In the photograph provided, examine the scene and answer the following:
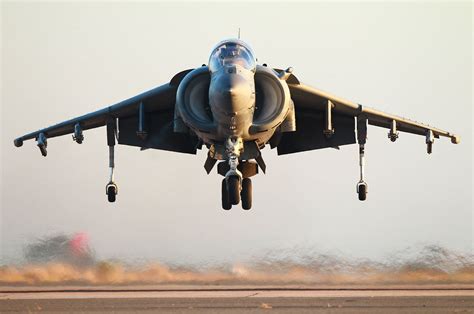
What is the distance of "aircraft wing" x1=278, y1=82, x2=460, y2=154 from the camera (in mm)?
29547

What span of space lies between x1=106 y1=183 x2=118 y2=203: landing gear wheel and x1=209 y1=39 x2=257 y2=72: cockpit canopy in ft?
17.5

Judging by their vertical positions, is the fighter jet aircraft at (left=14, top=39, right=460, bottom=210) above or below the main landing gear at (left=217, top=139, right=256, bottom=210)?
above

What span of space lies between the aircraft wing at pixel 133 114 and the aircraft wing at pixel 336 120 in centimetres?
281

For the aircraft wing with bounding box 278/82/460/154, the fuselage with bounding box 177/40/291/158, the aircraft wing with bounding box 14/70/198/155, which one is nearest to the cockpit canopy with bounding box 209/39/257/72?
the fuselage with bounding box 177/40/291/158

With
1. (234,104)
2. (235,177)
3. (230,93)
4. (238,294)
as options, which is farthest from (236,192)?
(238,294)

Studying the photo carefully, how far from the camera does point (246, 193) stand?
2844cm

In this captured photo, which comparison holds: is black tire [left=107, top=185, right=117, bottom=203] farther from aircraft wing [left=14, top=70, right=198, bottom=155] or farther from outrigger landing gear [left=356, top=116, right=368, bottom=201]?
outrigger landing gear [left=356, top=116, right=368, bottom=201]

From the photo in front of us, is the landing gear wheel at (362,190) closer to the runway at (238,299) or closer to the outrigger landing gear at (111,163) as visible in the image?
the runway at (238,299)

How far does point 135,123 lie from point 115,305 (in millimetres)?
6720

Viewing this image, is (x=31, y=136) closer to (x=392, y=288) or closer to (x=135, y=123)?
(x=135, y=123)

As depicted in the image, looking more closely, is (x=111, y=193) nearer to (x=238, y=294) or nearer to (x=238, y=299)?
(x=238, y=294)

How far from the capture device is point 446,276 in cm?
2970

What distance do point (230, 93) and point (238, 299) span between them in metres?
4.49

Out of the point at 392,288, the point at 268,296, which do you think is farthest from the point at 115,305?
the point at 392,288
